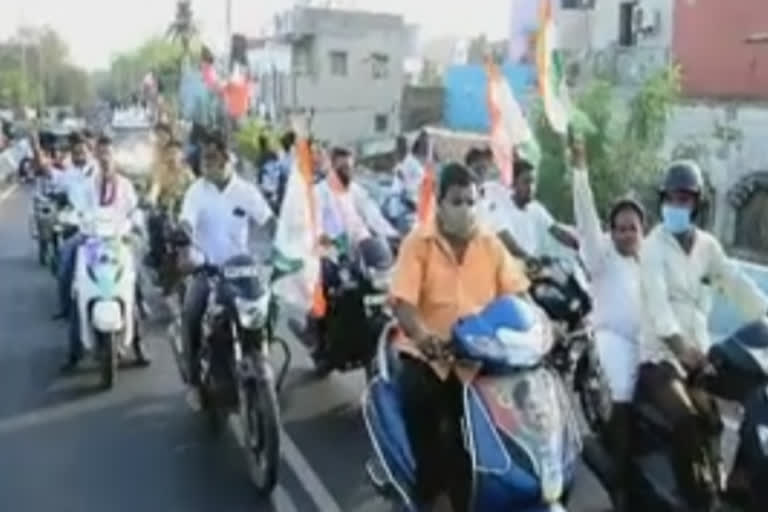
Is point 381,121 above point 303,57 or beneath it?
beneath

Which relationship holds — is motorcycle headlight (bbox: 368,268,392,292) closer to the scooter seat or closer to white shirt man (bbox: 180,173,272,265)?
white shirt man (bbox: 180,173,272,265)

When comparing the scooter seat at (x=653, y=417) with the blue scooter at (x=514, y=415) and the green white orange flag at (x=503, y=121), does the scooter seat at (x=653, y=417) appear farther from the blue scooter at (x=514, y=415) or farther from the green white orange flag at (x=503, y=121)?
the green white orange flag at (x=503, y=121)

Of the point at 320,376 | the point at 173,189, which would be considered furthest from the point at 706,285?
the point at 173,189

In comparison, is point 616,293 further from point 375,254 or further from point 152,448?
point 152,448

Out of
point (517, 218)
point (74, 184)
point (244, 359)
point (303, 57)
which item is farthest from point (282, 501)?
point (303, 57)

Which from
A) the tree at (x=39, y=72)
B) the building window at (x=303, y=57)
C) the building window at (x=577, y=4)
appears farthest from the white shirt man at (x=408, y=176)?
the tree at (x=39, y=72)

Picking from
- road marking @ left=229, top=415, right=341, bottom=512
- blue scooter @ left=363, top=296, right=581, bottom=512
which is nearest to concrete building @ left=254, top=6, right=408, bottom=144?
road marking @ left=229, top=415, right=341, bottom=512

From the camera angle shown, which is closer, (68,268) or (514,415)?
(514,415)

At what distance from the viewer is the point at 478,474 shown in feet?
15.5

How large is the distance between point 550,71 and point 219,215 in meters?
2.29

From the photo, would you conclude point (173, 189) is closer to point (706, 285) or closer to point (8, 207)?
point (706, 285)

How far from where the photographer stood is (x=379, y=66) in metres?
52.4

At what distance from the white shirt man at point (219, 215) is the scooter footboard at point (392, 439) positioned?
8.98ft

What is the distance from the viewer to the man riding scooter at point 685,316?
5398mm
